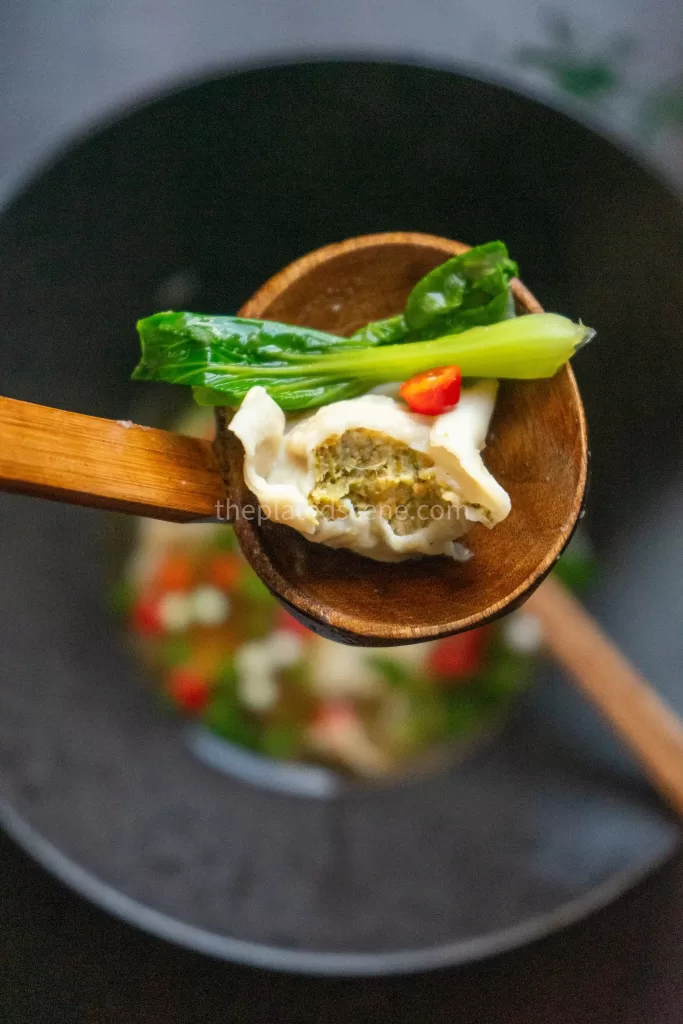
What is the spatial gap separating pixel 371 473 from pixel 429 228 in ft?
2.42

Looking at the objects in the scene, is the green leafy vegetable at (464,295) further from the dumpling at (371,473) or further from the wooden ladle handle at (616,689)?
the wooden ladle handle at (616,689)

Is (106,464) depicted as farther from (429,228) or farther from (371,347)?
(429,228)

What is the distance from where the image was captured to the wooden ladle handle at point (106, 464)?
2.33ft

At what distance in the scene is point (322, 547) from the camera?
927 millimetres

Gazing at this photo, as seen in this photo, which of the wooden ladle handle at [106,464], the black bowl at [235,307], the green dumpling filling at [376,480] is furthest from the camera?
the black bowl at [235,307]

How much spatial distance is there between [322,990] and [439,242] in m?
1.21

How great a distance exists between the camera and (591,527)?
1.64 meters

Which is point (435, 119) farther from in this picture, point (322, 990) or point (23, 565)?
point (322, 990)

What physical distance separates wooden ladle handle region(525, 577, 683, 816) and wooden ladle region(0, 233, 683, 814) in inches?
23.4

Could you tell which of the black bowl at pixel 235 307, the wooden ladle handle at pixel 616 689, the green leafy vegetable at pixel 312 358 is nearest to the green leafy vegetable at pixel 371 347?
the green leafy vegetable at pixel 312 358

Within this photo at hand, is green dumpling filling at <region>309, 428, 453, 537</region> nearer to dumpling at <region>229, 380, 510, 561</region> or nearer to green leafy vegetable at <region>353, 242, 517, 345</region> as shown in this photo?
dumpling at <region>229, 380, 510, 561</region>

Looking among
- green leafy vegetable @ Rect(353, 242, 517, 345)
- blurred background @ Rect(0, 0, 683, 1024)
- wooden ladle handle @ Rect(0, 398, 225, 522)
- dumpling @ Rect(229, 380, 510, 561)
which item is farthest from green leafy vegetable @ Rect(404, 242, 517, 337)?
blurred background @ Rect(0, 0, 683, 1024)

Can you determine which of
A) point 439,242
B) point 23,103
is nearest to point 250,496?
point 439,242

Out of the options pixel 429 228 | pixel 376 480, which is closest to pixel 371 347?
pixel 376 480
